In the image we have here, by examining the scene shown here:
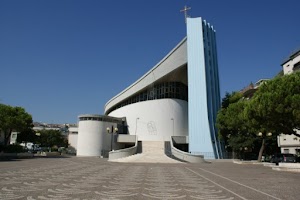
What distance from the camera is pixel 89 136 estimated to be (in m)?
46.0

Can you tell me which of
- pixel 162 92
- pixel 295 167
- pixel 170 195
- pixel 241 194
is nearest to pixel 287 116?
pixel 295 167

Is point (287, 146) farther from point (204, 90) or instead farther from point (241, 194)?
point (241, 194)

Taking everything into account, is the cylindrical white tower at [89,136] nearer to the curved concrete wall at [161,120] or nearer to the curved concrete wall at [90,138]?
the curved concrete wall at [90,138]

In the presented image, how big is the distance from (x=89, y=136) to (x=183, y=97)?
17.8 m

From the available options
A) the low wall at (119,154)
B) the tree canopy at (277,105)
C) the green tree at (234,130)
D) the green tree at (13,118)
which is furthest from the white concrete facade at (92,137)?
the tree canopy at (277,105)

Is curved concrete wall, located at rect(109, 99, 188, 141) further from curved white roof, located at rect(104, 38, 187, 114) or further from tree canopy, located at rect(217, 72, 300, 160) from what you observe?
tree canopy, located at rect(217, 72, 300, 160)

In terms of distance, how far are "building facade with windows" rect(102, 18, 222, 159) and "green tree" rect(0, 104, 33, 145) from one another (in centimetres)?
1821

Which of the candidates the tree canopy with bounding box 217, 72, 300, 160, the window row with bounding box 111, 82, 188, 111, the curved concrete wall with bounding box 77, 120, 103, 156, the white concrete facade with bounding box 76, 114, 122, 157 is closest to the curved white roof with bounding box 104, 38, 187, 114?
the window row with bounding box 111, 82, 188, 111

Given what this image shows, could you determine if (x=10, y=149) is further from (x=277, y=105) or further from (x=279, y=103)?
(x=279, y=103)

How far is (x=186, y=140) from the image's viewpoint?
4688 centimetres

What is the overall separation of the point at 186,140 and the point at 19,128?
2526 cm

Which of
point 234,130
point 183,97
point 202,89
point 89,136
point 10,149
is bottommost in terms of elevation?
point 10,149

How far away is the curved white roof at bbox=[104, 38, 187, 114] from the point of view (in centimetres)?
4419

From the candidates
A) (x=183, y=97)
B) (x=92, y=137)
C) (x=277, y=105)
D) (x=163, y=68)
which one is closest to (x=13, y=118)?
(x=92, y=137)
